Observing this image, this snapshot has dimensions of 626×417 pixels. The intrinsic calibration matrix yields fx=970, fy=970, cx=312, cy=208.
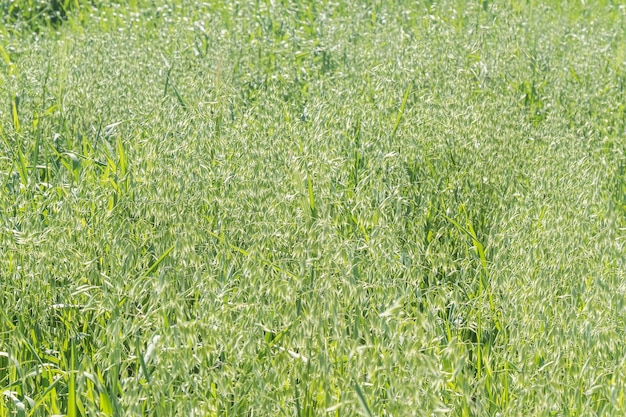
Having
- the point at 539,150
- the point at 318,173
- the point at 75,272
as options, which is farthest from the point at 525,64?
the point at 75,272

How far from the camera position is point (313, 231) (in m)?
2.35

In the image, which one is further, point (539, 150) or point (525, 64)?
point (525, 64)

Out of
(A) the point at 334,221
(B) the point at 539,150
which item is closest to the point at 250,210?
(A) the point at 334,221

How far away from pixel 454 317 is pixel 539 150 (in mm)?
1308

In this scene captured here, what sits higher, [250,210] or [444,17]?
[250,210]

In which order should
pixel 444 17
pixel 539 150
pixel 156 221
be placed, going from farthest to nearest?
Answer: pixel 444 17 < pixel 539 150 < pixel 156 221

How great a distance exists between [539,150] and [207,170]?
1.27m

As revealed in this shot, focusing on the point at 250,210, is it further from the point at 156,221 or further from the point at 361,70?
the point at 361,70

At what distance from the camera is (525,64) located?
4.69m

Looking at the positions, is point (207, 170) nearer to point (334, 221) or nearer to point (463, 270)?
point (334, 221)

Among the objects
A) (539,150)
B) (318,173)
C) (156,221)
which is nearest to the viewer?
(156,221)

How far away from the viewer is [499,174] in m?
3.17

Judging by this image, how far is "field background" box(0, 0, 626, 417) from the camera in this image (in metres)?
1.97

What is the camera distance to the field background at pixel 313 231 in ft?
6.45
